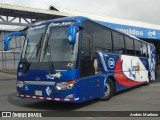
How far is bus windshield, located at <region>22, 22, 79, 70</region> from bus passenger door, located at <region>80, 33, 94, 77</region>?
1.50 feet

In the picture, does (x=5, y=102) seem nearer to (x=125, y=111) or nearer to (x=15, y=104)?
(x=15, y=104)

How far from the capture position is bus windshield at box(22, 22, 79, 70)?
9.88m

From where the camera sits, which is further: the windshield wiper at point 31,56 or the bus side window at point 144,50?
the bus side window at point 144,50

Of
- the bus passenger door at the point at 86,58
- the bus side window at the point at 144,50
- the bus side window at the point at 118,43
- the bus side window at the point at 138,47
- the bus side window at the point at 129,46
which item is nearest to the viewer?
the bus passenger door at the point at 86,58

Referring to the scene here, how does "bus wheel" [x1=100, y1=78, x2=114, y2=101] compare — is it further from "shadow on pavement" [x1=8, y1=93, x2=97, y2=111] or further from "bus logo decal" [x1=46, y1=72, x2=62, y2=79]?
"bus logo decal" [x1=46, y1=72, x2=62, y2=79]

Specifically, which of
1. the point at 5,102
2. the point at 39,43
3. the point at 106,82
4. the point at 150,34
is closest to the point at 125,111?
the point at 106,82

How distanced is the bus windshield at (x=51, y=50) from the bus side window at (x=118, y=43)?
3.72 m

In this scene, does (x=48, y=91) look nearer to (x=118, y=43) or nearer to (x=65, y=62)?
(x=65, y=62)

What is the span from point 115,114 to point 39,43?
3.40 metres

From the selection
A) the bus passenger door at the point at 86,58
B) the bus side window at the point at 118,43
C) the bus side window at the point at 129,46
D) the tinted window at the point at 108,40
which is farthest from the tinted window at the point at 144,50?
the bus passenger door at the point at 86,58

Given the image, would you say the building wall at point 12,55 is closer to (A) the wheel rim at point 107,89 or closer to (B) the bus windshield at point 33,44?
(A) the wheel rim at point 107,89

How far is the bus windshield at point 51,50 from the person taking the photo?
9883 millimetres

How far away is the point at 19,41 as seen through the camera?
3941 centimetres

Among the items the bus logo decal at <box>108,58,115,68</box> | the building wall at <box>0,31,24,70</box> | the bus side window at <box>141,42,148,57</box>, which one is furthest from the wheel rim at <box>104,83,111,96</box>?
the building wall at <box>0,31,24,70</box>
